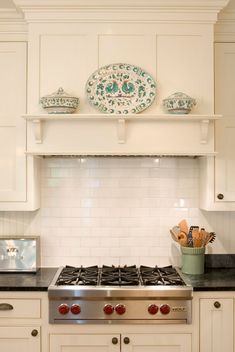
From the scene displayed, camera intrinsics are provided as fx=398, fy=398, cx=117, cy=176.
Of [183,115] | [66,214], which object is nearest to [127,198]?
[66,214]

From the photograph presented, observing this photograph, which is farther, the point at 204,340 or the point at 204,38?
the point at 204,38

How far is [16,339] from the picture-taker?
2.31m

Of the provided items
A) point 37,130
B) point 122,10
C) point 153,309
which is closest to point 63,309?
point 153,309

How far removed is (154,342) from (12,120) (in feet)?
5.33

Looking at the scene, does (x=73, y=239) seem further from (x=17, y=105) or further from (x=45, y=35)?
(x=45, y=35)

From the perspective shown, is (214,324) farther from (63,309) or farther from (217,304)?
(63,309)

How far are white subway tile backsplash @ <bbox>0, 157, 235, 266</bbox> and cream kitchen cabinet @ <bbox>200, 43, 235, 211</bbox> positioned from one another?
0.27m

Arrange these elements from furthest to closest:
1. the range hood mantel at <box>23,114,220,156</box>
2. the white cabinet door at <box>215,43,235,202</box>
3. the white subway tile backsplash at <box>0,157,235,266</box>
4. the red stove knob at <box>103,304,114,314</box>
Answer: the white subway tile backsplash at <box>0,157,235,266</box>
the white cabinet door at <box>215,43,235,202</box>
the range hood mantel at <box>23,114,220,156</box>
the red stove knob at <box>103,304,114,314</box>

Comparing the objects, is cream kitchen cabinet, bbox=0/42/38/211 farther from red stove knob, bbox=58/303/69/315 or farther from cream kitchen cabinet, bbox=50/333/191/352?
cream kitchen cabinet, bbox=50/333/191/352

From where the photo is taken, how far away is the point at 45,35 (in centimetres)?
250

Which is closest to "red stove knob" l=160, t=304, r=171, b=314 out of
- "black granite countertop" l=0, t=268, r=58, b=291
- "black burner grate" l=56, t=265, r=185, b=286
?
"black burner grate" l=56, t=265, r=185, b=286

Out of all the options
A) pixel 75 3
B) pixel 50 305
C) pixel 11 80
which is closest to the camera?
pixel 50 305

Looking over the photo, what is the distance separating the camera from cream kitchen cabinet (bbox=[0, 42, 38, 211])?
2.59 metres

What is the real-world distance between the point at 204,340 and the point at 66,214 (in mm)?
1232
